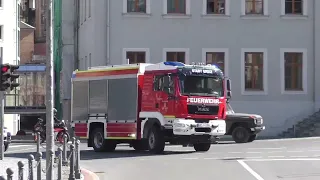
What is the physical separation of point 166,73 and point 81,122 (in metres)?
5.29

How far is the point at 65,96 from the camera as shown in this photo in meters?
51.1

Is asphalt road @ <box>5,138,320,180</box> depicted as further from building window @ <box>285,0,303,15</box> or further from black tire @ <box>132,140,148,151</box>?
building window @ <box>285,0,303,15</box>

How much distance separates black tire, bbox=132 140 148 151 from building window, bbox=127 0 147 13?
1331 cm

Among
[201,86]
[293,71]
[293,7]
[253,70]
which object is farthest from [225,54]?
[201,86]

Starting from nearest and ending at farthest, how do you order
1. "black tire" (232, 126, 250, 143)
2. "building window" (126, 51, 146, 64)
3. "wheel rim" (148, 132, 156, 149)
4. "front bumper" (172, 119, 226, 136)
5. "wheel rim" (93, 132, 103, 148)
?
1. "front bumper" (172, 119, 226, 136)
2. "wheel rim" (148, 132, 156, 149)
3. "wheel rim" (93, 132, 103, 148)
4. "black tire" (232, 126, 250, 143)
5. "building window" (126, 51, 146, 64)

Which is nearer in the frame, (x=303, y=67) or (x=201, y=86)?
(x=201, y=86)

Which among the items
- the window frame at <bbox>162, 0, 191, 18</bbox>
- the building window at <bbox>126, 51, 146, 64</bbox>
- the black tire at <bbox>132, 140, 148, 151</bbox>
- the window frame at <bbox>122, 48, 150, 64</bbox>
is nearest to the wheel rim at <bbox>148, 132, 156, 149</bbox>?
the black tire at <bbox>132, 140, 148, 151</bbox>

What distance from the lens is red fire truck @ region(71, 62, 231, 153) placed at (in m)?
25.8

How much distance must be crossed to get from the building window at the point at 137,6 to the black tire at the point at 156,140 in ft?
51.8

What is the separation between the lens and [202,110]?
1028 inches

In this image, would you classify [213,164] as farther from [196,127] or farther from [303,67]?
[303,67]

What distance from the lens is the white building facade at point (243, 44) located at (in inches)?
1625

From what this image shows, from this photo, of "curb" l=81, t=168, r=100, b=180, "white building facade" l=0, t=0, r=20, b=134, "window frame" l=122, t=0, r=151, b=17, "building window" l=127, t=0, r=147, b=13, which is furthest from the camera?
"white building facade" l=0, t=0, r=20, b=134

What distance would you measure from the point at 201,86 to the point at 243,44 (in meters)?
16.2
